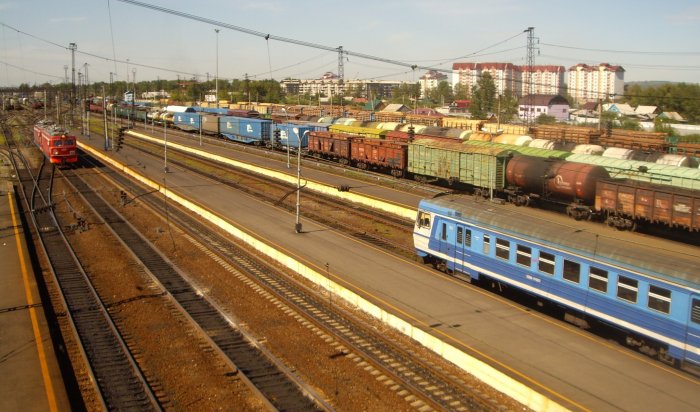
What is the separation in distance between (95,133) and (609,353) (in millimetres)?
86722

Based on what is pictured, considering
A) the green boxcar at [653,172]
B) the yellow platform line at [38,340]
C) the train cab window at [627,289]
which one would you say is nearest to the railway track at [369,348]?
the train cab window at [627,289]

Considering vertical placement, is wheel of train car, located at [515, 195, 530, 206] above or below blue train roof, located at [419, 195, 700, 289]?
below

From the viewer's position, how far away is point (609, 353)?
1420cm

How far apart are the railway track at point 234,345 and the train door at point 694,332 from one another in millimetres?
8414

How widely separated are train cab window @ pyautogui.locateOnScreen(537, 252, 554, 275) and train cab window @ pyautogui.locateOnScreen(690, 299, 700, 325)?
410 centimetres

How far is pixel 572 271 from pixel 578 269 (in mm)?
229

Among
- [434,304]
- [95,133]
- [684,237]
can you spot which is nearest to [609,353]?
[434,304]

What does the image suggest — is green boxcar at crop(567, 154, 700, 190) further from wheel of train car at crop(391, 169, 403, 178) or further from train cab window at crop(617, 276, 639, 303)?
train cab window at crop(617, 276, 639, 303)

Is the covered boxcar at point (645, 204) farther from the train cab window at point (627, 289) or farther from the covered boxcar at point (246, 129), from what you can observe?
the covered boxcar at point (246, 129)

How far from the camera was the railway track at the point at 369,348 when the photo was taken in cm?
1273

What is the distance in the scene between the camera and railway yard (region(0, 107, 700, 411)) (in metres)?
12.8

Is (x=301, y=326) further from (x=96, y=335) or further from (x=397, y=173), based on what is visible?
(x=397, y=173)

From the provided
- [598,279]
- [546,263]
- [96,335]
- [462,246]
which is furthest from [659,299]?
[96,335]

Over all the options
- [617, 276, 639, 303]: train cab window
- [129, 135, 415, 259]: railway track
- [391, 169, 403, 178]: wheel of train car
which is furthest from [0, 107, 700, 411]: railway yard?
[391, 169, 403, 178]: wheel of train car
